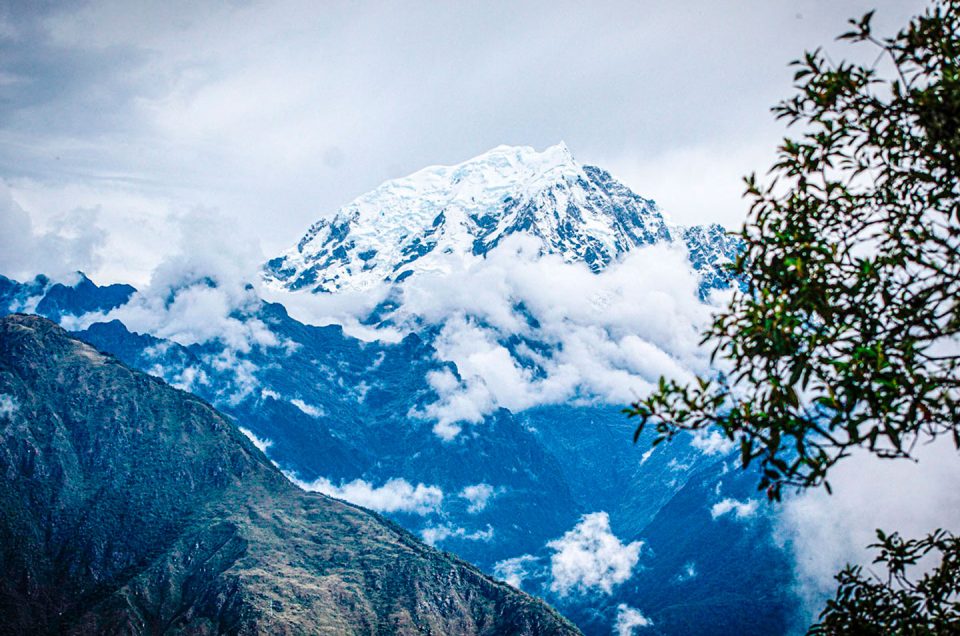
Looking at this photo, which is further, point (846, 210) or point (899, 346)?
point (846, 210)

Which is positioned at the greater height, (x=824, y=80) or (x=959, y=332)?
(x=824, y=80)

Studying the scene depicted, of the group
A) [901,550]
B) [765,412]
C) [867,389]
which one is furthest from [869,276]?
[901,550]

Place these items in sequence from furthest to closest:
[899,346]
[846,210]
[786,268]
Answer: [846,210] < [786,268] < [899,346]

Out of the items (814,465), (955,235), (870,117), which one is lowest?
(814,465)

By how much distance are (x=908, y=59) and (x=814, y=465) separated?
800 cm

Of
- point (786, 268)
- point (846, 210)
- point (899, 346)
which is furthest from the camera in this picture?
point (846, 210)

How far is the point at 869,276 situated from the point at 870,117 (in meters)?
3.40

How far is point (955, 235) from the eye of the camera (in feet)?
40.8

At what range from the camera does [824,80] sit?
523 inches

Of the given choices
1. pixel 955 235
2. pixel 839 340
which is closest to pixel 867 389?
pixel 839 340

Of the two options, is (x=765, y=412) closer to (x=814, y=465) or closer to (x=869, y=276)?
(x=814, y=465)

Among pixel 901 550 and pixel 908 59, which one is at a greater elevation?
pixel 908 59

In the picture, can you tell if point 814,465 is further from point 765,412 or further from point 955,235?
point 955,235

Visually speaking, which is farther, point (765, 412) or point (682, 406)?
point (682, 406)
